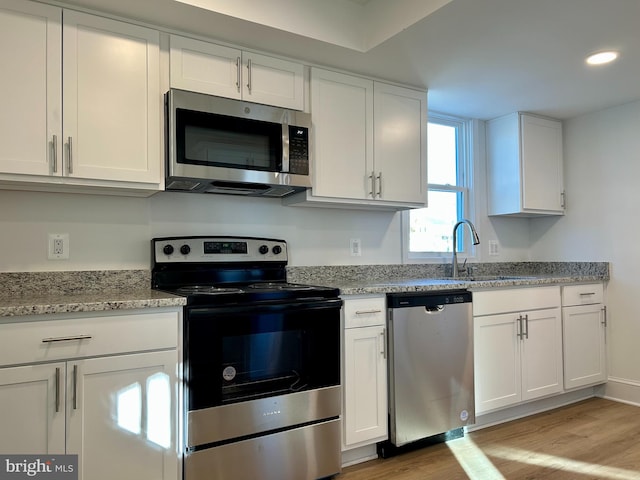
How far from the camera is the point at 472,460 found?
2312mm

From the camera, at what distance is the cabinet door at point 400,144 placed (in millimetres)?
2693

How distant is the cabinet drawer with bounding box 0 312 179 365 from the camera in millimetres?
1513

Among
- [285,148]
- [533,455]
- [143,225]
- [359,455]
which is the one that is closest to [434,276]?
[533,455]

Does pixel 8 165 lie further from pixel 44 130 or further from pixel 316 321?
pixel 316 321

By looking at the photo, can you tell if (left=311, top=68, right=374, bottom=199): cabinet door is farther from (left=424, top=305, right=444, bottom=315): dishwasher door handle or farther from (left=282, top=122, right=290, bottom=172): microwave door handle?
(left=424, top=305, right=444, bottom=315): dishwasher door handle

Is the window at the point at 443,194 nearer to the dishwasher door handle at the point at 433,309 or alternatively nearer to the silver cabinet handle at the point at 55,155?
the dishwasher door handle at the point at 433,309

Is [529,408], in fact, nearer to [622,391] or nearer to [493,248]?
[622,391]

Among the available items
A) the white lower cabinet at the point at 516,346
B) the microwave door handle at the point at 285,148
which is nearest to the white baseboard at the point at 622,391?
the white lower cabinet at the point at 516,346

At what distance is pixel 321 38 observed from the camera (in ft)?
7.30

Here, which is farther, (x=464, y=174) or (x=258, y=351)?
(x=464, y=174)

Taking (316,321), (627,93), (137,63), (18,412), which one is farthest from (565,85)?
(18,412)

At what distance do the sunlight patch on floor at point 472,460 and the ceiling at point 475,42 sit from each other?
214cm

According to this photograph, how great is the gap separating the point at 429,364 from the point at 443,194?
4.99 ft

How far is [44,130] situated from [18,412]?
3.58 feet
